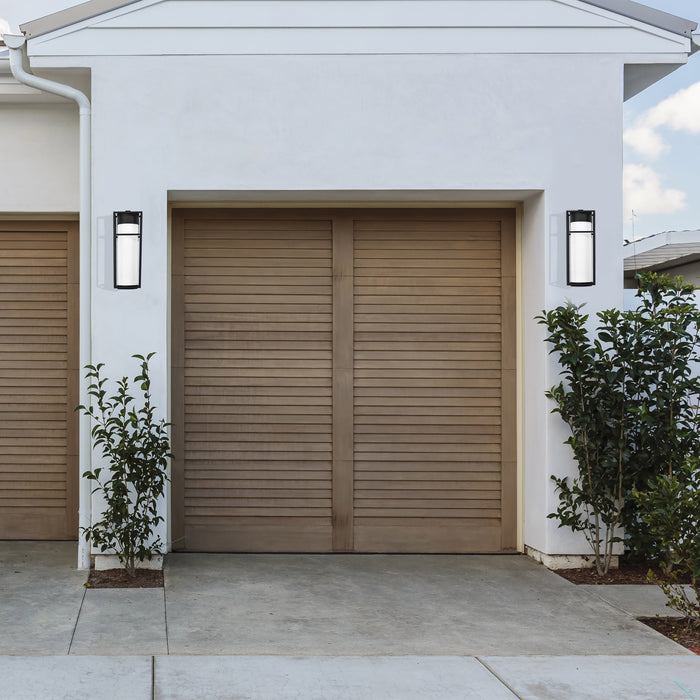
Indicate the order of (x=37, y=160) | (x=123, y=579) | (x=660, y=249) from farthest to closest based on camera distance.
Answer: (x=660, y=249), (x=37, y=160), (x=123, y=579)

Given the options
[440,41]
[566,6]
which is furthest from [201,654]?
[566,6]

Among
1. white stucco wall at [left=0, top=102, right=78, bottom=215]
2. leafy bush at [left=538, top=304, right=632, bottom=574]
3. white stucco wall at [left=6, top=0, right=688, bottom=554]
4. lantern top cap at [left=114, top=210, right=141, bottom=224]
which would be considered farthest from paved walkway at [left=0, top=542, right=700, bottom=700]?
white stucco wall at [left=0, top=102, right=78, bottom=215]

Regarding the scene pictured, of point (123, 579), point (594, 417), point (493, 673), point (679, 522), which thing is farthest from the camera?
point (594, 417)

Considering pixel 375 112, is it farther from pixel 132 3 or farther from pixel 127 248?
A: pixel 127 248

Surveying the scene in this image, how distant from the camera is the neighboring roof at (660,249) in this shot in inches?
509

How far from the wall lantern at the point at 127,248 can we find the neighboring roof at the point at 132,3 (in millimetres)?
1393

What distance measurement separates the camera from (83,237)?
6035mm

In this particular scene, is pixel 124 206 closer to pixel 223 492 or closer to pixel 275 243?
pixel 275 243

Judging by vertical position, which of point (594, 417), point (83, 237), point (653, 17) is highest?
point (653, 17)

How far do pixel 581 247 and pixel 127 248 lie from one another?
127 inches

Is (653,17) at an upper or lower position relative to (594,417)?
upper

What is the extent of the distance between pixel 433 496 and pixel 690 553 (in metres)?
2.35

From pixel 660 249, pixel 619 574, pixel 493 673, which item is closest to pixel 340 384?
pixel 619 574

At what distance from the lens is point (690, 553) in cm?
450
